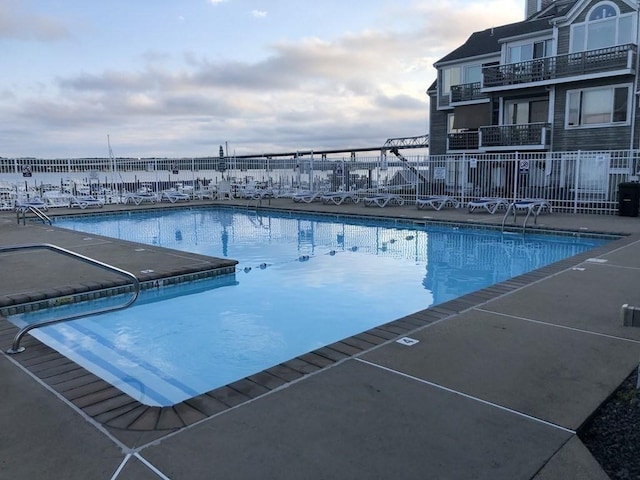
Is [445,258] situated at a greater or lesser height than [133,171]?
lesser

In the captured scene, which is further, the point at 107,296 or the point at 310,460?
the point at 107,296

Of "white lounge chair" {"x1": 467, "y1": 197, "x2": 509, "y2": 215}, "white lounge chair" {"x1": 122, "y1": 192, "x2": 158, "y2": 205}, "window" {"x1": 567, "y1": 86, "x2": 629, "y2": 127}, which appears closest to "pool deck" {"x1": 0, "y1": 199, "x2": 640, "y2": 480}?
"white lounge chair" {"x1": 467, "y1": 197, "x2": 509, "y2": 215}

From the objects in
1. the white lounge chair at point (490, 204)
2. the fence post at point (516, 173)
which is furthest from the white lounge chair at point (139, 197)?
the fence post at point (516, 173)

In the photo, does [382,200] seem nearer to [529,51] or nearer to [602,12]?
[529,51]

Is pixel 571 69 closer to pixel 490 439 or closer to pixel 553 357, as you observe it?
pixel 553 357

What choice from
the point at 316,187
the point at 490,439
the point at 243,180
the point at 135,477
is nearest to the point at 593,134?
the point at 316,187

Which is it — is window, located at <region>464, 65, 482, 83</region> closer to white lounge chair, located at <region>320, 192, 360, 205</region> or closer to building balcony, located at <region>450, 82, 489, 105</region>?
building balcony, located at <region>450, 82, 489, 105</region>

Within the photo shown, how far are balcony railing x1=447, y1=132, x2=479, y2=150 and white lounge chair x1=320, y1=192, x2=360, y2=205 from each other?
6.17 meters

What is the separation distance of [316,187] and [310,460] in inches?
890

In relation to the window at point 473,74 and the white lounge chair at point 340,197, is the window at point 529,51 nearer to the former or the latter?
the window at point 473,74

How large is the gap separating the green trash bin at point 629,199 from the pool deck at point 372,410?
35.2 ft

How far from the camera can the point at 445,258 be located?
10.3 meters

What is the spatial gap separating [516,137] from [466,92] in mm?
3910

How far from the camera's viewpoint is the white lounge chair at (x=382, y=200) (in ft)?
62.6
